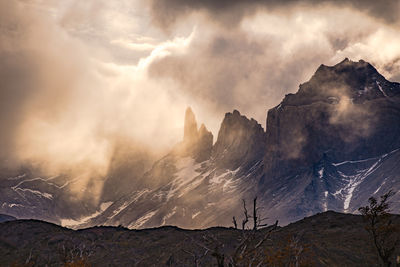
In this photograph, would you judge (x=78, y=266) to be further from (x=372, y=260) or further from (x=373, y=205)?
(x=372, y=260)

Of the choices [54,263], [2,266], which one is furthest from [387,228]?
[2,266]

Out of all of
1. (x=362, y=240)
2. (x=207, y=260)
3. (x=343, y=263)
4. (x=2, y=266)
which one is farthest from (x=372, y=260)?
(x=2, y=266)

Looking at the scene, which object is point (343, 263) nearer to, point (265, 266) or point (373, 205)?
point (265, 266)

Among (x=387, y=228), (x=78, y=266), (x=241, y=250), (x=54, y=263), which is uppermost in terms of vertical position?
(x=54, y=263)

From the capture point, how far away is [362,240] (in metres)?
200

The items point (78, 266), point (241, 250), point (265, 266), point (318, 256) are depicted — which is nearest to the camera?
point (241, 250)

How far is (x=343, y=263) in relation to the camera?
179m

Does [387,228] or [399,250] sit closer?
[387,228]

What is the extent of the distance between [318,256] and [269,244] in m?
20.5

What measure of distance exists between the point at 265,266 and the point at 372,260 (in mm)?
64159

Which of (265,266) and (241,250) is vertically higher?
(265,266)

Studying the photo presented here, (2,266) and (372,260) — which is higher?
(2,266)

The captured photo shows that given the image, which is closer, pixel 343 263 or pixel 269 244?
pixel 343 263

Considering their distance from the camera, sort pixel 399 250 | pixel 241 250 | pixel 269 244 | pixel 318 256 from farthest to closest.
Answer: pixel 269 244 < pixel 318 256 < pixel 399 250 < pixel 241 250
